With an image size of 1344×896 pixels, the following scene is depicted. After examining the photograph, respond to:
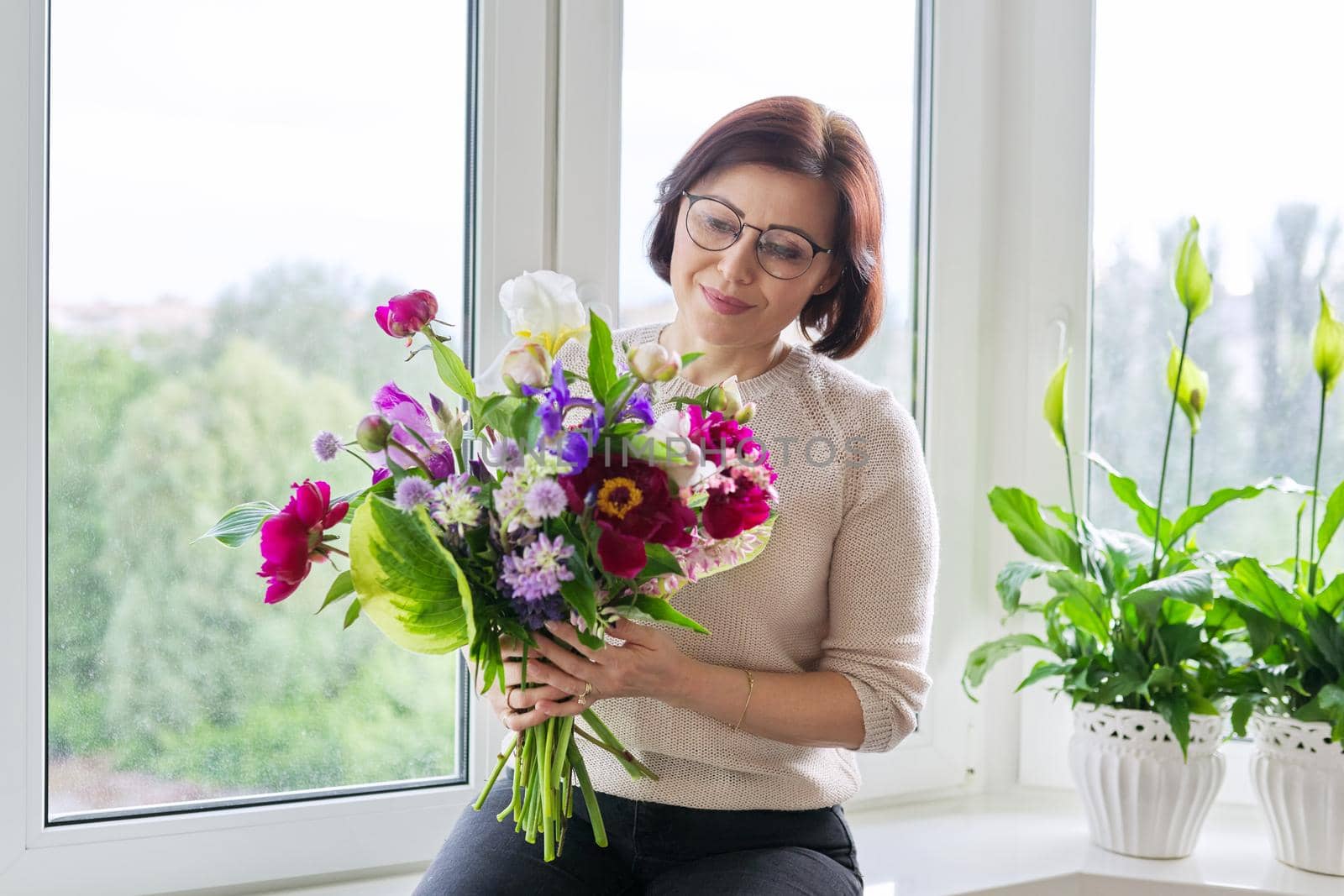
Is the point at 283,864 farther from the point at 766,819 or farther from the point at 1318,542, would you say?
the point at 1318,542

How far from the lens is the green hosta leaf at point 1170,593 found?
57.9 inches

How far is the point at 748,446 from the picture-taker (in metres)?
1.02

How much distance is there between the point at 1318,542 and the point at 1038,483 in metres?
0.45

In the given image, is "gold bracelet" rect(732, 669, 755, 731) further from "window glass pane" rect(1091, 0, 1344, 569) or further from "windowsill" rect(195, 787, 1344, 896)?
"window glass pane" rect(1091, 0, 1344, 569)

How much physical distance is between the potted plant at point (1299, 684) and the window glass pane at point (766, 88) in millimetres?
606

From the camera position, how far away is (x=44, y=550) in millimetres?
1317

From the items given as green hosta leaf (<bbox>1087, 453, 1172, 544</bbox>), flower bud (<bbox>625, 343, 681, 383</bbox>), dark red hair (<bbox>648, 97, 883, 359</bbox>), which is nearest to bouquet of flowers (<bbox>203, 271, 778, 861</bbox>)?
flower bud (<bbox>625, 343, 681, 383</bbox>)

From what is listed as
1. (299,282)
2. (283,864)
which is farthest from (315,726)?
(299,282)

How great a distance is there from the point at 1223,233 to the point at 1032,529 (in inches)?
23.8

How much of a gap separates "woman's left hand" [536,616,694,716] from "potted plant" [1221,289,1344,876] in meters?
0.85

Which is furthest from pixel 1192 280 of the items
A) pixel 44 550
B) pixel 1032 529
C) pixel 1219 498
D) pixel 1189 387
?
pixel 44 550

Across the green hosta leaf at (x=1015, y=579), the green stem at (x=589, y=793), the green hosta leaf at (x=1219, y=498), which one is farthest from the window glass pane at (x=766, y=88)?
the green stem at (x=589, y=793)

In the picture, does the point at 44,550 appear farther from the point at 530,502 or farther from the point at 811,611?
the point at 811,611

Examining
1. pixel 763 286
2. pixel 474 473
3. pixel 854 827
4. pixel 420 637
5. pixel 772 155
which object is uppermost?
pixel 772 155
